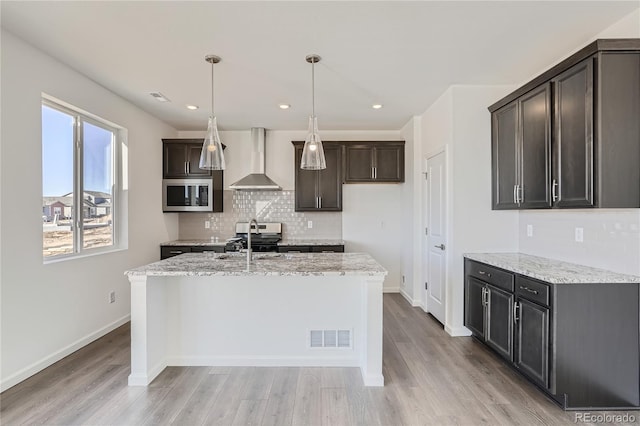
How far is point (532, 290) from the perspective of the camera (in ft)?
7.90

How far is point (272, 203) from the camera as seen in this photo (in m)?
5.42

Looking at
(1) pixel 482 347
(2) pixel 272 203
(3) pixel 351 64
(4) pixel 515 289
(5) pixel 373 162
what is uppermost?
(3) pixel 351 64

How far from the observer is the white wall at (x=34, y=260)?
2463mm

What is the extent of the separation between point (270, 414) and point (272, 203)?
363 cm

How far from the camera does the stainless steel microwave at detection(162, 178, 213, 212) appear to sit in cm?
495

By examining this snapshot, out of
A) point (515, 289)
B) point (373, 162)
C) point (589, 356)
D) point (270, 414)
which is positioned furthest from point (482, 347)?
point (373, 162)

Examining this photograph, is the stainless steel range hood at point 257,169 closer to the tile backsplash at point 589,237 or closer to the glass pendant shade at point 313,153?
the glass pendant shade at point 313,153

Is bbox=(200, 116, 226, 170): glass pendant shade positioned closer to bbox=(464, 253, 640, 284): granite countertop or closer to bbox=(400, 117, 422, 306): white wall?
bbox=(464, 253, 640, 284): granite countertop

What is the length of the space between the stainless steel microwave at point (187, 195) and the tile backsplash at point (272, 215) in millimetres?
412

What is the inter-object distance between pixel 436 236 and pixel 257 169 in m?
2.91

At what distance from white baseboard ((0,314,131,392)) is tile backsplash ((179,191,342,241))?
2.07 meters

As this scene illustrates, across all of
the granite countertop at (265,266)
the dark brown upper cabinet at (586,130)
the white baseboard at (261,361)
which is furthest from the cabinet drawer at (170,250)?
the dark brown upper cabinet at (586,130)

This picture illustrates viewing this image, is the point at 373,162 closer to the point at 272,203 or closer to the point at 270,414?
the point at 272,203

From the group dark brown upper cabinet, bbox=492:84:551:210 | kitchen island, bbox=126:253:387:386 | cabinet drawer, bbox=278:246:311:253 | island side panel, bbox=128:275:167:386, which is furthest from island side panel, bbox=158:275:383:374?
cabinet drawer, bbox=278:246:311:253
